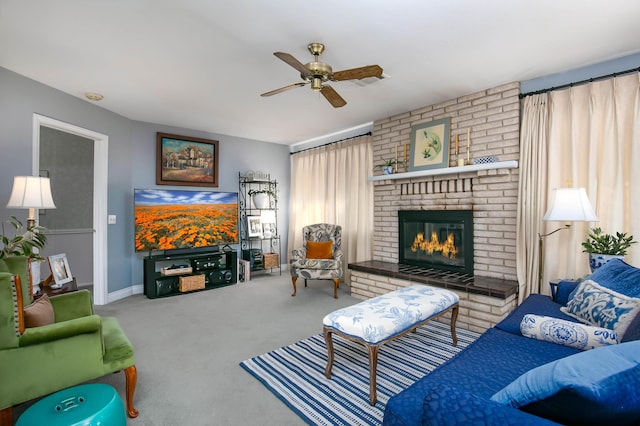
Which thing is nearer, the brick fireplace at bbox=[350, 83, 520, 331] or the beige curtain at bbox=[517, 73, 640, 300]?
the beige curtain at bbox=[517, 73, 640, 300]

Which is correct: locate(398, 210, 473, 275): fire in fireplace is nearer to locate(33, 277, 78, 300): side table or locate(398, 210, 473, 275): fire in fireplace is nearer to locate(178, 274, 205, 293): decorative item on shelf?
locate(178, 274, 205, 293): decorative item on shelf

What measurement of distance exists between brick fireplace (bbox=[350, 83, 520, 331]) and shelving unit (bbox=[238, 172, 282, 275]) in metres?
2.01

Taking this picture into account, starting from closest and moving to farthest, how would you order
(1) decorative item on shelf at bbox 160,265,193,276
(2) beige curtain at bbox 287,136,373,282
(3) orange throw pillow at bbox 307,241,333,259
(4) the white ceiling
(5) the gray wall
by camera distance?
(4) the white ceiling
(5) the gray wall
(1) decorative item on shelf at bbox 160,265,193,276
(3) orange throw pillow at bbox 307,241,333,259
(2) beige curtain at bbox 287,136,373,282

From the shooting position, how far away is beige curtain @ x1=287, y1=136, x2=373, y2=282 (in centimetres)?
480

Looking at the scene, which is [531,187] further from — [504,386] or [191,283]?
[191,283]

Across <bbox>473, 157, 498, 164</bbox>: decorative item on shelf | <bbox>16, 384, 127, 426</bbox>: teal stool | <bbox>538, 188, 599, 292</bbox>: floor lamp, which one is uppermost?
<bbox>473, 157, 498, 164</bbox>: decorative item on shelf

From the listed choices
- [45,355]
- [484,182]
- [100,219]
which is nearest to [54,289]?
[45,355]

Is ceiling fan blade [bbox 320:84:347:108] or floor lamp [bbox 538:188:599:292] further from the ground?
ceiling fan blade [bbox 320:84:347:108]

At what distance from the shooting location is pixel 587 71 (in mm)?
2865

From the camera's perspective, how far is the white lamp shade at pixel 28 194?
2409mm

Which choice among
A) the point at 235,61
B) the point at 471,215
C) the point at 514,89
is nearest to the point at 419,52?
the point at 514,89

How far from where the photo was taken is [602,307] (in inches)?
70.4

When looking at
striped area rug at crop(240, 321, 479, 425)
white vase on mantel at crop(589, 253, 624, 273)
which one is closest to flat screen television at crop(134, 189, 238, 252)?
striped area rug at crop(240, 321, 479, 425)

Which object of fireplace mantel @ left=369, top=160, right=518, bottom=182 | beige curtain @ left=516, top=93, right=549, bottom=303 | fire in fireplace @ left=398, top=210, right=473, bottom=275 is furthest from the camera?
fire in fireplace @ left=398, top=210, right=473, bottom=275
